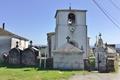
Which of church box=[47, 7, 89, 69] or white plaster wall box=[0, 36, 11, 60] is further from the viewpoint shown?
white plaster wall box=[0, 36, 11, 60]

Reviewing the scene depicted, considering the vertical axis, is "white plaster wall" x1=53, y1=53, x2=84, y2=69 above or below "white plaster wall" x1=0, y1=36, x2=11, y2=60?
below

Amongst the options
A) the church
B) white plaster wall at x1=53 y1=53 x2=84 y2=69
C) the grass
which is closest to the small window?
the church

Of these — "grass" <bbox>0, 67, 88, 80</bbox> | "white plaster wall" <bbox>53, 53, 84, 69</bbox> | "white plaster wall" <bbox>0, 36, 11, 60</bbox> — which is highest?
"white plaster wall" <bbox>0, 36, 11, 60</bbox>

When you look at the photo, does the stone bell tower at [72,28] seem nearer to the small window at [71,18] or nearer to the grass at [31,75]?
the small window at [71,18]

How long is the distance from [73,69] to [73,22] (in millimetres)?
15063

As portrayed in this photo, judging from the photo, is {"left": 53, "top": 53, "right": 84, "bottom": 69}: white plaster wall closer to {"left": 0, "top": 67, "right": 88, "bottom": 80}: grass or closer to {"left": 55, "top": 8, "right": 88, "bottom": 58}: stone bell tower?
{"left": 0, "top": 67, "right": 88, "bottom": 80}: grass

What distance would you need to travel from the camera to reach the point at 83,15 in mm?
50844

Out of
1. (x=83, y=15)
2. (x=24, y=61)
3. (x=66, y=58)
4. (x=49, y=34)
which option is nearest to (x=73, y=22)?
(x=83, y=15)

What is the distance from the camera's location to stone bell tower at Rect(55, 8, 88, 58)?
49969 mm

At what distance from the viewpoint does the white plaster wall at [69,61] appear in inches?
1473

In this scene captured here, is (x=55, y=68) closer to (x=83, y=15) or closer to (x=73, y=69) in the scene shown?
(x=73, y=69)

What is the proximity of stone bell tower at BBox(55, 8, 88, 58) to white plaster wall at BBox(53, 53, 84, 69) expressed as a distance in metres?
12.1

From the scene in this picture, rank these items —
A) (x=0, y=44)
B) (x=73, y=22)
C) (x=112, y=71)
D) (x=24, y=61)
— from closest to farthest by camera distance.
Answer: (x=112, y=71) → (x=24, y=61) → (x=73, y=22) → (x=0, y=44)

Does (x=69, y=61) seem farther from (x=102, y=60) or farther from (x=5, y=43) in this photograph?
(x=5, y=43)
